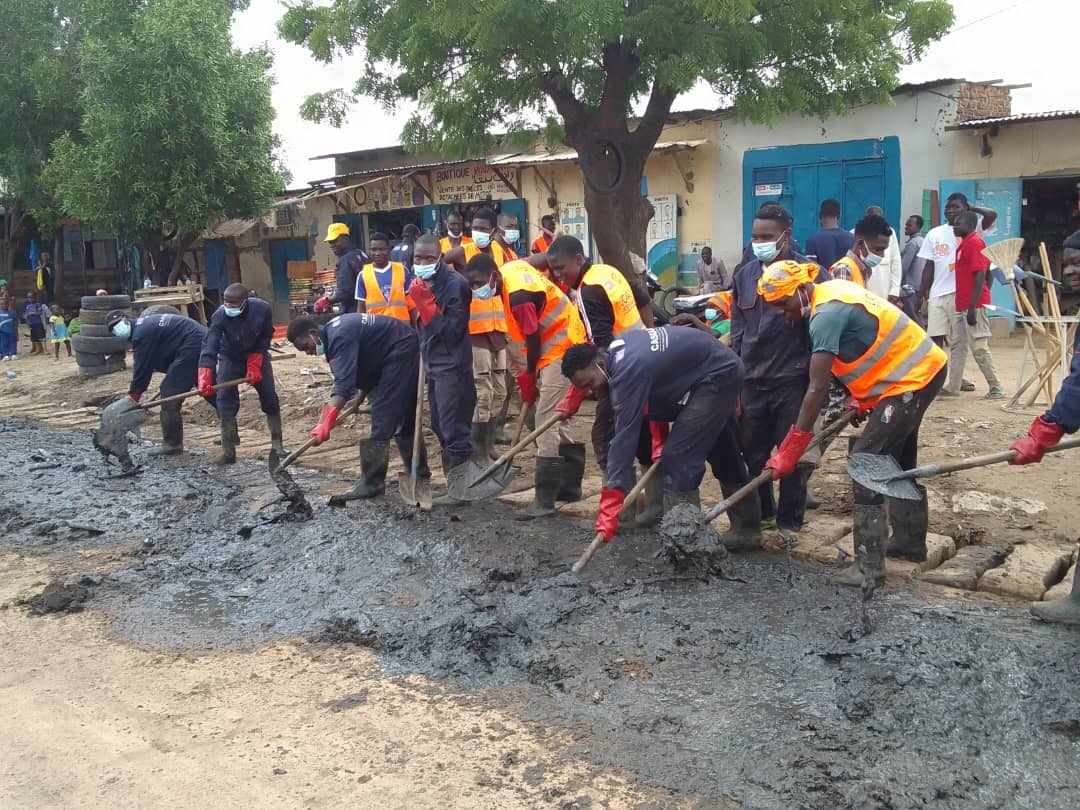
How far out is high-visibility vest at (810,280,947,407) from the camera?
4523 mm

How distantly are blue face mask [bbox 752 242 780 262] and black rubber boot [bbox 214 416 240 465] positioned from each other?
5.34m

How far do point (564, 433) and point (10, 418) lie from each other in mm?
9615

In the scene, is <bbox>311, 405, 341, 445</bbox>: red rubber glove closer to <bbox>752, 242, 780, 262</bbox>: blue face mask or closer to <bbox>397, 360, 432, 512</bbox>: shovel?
<bbox>397, 360, 432, 512</bbox>: shovel

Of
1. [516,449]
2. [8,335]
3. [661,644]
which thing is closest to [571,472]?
[516,449]

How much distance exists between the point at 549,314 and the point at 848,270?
1.91 meters

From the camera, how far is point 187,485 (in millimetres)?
8180

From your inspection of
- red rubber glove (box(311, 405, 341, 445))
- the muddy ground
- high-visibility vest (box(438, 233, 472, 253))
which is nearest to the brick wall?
high-visibility vest (box(438, 233, 472, 253))

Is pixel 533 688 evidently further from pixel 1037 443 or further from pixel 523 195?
pixel 523 195

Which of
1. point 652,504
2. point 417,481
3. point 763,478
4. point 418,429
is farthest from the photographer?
point 417,481

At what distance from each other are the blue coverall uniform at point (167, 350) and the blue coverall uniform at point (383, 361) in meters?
2.85

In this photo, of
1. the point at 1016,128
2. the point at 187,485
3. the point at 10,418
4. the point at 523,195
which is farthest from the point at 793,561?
the point at 523,195

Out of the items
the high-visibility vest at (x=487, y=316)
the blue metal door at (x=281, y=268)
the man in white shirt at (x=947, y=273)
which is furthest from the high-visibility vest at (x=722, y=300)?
the blue metal door at (x=281, y=268)

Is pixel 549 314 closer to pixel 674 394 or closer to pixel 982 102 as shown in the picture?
pixel 674 394

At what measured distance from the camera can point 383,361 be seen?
693cm
